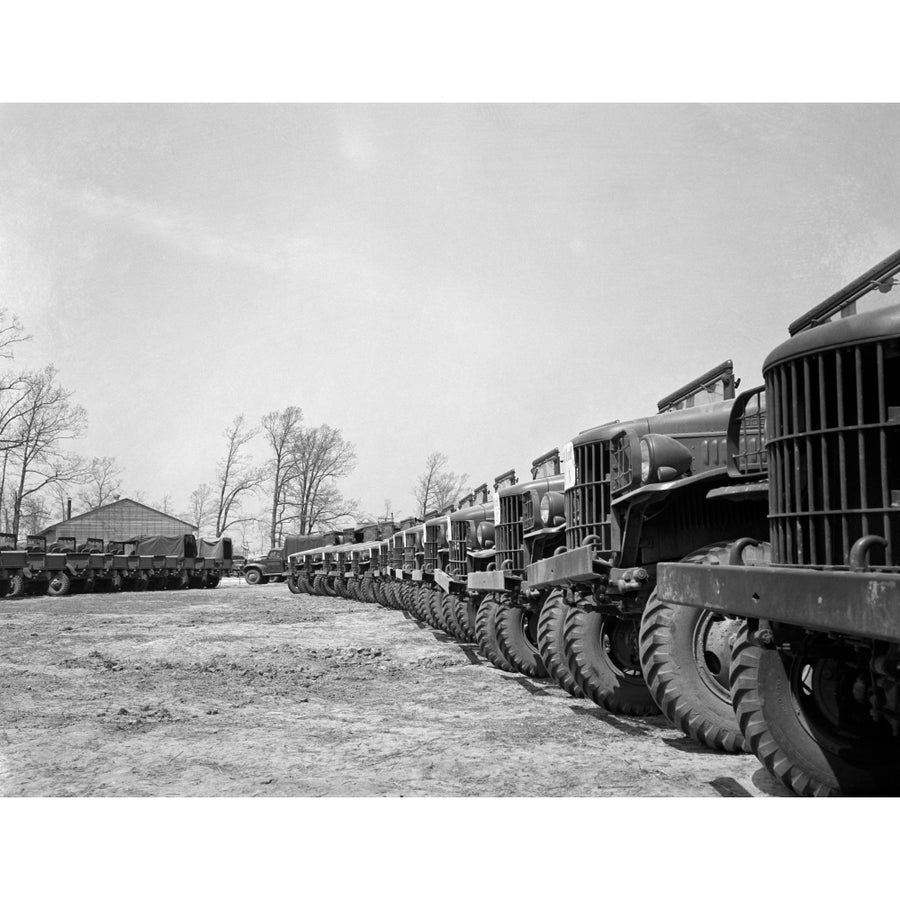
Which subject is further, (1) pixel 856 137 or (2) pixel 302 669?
(2) pixel 302 669

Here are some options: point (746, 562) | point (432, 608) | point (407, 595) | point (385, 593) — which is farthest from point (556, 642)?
point (385, 593)

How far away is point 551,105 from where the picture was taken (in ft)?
15.4

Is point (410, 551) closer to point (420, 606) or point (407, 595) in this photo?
point (407, 595)

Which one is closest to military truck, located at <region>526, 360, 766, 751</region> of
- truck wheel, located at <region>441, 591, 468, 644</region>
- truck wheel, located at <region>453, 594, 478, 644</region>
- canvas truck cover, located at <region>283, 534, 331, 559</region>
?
truck wheel, located at <region>453, 594, 478, 644</region>

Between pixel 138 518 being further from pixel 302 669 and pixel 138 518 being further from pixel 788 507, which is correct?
pixel 788 507

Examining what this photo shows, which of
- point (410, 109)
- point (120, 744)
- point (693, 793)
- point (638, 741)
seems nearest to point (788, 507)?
point (693, 793)

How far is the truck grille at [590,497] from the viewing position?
5594 millimetres

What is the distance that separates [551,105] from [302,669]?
481cm

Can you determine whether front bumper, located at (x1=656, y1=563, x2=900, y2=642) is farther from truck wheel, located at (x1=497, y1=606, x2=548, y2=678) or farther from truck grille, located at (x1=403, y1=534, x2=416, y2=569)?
truck grille, located at (x1=403, y1=534, x2=416, y2=569)

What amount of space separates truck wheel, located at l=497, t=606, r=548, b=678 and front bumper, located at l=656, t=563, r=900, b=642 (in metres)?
3.96

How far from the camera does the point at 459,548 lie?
9.84m

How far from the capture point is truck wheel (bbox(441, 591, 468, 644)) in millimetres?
10023

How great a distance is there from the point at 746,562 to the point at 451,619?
261 inches

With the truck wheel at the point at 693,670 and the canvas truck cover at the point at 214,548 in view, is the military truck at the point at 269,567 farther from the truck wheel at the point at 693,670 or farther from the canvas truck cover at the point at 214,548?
the truck wheel at the point at 693,670
